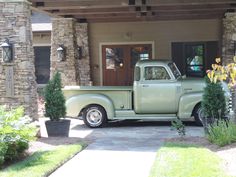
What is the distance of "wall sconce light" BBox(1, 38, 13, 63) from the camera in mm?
10703

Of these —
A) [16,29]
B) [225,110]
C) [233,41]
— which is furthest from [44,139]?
[233,41]

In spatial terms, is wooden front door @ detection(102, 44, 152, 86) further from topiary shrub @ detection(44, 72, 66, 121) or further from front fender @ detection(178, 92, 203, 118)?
topiary shrub @ detection(44, 72, 66, 121)

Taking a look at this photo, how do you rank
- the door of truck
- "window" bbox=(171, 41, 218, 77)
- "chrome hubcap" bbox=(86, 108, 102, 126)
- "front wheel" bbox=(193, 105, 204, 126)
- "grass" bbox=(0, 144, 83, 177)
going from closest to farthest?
"grass" bbox=(0, 144, 83, 177) < "front wheel" bbox=(193, 105, 204, 126) < the door of truck < "chrome hubcap" bbox=(86, 108, 102, 126) < "window" bbox=(171, 41, 218, 77)

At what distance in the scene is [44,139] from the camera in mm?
10734

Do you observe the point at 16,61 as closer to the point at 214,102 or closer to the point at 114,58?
the point at 214,102

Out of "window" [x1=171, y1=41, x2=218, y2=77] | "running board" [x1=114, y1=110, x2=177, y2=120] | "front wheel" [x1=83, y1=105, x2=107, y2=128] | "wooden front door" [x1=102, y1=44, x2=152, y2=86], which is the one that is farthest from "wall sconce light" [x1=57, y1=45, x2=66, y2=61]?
"running board" [x1=114, y1=110, x2=177, y2=120]

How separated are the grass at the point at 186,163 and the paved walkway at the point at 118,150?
0.22m

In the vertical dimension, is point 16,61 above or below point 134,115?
above

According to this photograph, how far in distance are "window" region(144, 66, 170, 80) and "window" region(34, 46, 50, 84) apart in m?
8.58

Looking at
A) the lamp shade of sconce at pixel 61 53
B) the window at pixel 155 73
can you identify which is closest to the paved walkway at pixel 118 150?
the window at pixel 155 73

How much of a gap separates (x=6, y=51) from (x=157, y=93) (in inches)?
183

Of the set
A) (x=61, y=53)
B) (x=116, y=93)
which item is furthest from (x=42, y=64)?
(x=116, y=93)

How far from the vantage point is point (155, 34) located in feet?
61.9

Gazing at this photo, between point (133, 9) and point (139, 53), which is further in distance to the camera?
point (139, 53)
